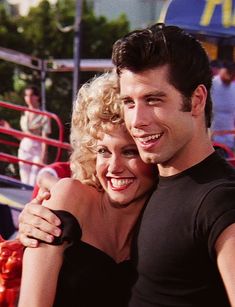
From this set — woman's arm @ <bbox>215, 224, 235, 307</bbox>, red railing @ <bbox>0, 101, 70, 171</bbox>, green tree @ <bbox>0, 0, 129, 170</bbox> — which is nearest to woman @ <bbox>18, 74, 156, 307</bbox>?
woman's arm @ <bbox>215, 224, 235, 307</bbox>

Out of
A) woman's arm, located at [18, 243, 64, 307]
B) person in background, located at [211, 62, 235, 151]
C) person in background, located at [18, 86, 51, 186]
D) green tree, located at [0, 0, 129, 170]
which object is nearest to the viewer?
woman's arm, located at [18, 243, 64, 307]

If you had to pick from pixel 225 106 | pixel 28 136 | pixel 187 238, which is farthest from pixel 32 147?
pixel 187 238

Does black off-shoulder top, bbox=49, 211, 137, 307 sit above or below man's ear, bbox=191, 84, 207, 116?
below

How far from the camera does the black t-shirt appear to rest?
5.54ft

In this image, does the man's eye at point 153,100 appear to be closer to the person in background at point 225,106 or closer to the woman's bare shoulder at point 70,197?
the woman's bare shoulder at point 70,197

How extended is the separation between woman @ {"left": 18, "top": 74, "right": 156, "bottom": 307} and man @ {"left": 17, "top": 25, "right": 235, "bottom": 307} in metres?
0.15

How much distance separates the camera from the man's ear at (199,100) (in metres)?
1.80

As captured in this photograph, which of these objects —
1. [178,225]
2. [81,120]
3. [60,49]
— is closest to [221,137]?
[81,120]

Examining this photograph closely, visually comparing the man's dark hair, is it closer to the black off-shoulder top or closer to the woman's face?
the woman's face

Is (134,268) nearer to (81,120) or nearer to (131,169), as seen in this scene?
(131,169)

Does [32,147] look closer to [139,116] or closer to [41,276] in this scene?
[41,276]

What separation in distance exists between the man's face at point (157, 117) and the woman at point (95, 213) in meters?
0.24

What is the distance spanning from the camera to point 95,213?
84.4 inches

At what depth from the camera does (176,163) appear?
1860 mm
